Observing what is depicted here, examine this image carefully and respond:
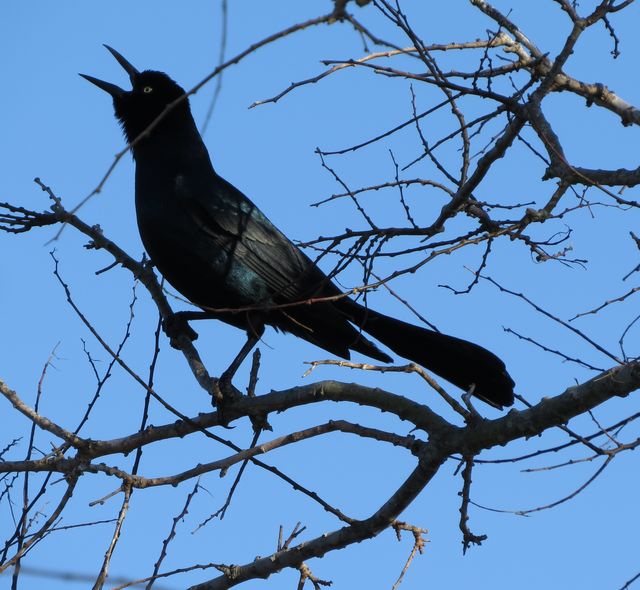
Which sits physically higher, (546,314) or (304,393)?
(546,314)

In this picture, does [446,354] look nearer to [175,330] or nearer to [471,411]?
[175,330]

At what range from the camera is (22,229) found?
182 inches

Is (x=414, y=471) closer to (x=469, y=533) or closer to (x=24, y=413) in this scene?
(x=469, y=533)

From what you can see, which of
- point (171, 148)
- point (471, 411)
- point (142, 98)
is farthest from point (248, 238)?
point (471, 411)

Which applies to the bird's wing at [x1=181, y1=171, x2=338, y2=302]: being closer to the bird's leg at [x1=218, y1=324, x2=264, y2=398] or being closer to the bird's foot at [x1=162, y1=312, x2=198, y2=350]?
the bird's leg at [x1=218, y1=324, x2=264, y2=398]

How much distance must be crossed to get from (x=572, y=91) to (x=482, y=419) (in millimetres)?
1929

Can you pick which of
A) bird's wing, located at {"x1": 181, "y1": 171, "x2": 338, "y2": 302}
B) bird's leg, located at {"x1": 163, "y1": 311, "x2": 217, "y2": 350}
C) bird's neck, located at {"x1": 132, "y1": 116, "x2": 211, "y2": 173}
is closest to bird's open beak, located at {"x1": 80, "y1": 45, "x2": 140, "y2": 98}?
bird's neck, located at {"x1": 132, "y1": 116, "x2": 211, "y2": 173}

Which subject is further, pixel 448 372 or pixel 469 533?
pixel 448 372

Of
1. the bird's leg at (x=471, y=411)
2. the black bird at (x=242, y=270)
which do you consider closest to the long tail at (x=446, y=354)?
the black bird at (x=242, y=270)

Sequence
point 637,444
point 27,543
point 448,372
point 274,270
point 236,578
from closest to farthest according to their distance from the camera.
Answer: point 637,444
point 27,543
point 236,578
point 448,372
point 274,270

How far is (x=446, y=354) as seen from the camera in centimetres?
543

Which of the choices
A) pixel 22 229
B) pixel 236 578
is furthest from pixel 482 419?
pixel 22 229

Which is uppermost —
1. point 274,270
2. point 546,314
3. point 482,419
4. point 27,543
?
point 274,270

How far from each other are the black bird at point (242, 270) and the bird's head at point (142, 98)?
1.28 ft
